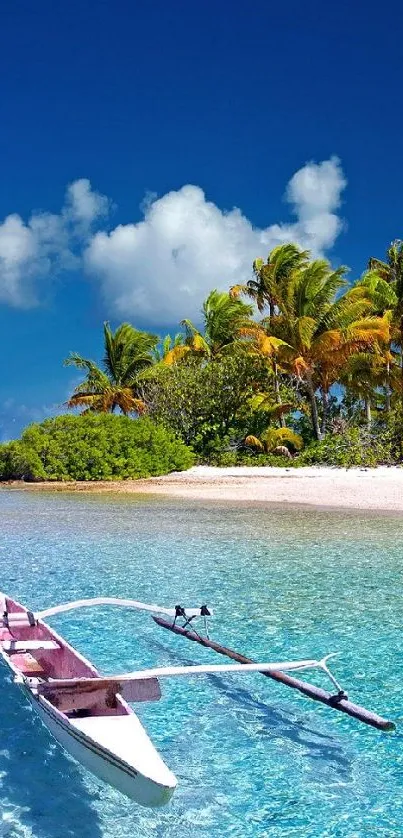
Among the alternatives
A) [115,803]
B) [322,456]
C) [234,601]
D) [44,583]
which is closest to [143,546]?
[44,583]

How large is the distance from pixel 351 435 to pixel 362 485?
465cm

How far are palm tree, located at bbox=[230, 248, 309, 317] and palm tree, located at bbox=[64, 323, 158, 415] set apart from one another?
7.18 meters

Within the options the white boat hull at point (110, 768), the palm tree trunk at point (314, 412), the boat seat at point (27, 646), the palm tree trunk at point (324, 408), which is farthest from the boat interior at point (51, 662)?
the palm tree trunk at point (324, 408)

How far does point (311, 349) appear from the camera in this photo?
28.2 m

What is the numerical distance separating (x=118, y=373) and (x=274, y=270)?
9837 millimetres

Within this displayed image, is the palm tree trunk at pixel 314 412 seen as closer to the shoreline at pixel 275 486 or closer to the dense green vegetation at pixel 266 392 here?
the dense green vegetation at pixel 266 392

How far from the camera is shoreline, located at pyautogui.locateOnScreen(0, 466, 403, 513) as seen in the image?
64.4 ft

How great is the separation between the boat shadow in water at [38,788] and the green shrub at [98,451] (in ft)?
71.6

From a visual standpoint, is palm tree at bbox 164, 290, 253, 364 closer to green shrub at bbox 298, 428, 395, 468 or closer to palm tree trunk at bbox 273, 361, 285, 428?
palm tree trunk at bbox 273, 361, 285, 428

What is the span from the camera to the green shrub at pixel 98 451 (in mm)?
27594

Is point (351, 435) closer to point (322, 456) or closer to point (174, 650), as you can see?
point (322, 456)

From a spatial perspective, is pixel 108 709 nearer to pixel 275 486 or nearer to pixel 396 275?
pixel 275 486

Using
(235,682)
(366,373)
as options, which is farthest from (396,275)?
(235,682)

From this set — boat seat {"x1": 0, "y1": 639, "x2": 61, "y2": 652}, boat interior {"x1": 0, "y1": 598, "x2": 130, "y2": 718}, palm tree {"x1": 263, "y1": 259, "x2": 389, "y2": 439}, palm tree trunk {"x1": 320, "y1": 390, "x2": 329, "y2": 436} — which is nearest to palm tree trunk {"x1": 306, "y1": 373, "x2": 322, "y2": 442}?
palm tree {"x1": 263, "y1": 259, "x2": 389, "y2": 439}
